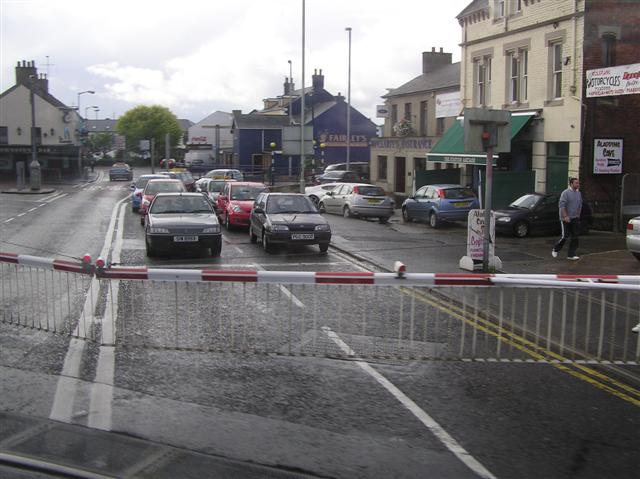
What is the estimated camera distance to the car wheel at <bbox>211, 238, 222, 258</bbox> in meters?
16.7

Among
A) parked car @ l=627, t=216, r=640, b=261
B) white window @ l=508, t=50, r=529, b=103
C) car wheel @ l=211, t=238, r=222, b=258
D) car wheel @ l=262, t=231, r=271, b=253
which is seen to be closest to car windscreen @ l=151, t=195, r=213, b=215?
car wheel @ l=211, t=238, r=222, b=258

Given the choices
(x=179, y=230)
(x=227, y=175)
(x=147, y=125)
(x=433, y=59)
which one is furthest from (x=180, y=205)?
(x=147, y=125)

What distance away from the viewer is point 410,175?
39938 millimetres

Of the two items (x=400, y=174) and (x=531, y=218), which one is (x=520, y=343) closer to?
(x=531, y=218)

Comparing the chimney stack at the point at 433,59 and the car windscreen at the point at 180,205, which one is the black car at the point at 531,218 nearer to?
the car windscreen at the point at 180,205

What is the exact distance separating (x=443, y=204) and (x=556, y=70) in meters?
6.17

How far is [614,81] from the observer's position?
70.9 feet

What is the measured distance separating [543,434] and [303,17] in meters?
35.3

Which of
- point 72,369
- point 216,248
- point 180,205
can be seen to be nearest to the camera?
point 72,369

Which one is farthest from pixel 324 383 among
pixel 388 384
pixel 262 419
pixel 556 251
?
pixel 556 251

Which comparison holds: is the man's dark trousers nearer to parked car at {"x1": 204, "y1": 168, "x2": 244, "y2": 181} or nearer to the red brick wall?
the red brick wall

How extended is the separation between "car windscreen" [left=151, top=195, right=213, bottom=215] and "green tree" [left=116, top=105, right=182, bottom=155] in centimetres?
11030

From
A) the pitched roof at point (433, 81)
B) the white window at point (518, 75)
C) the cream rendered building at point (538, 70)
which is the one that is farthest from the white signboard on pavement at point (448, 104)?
the white window at point (518, 75)

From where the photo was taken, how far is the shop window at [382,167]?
146 ft
